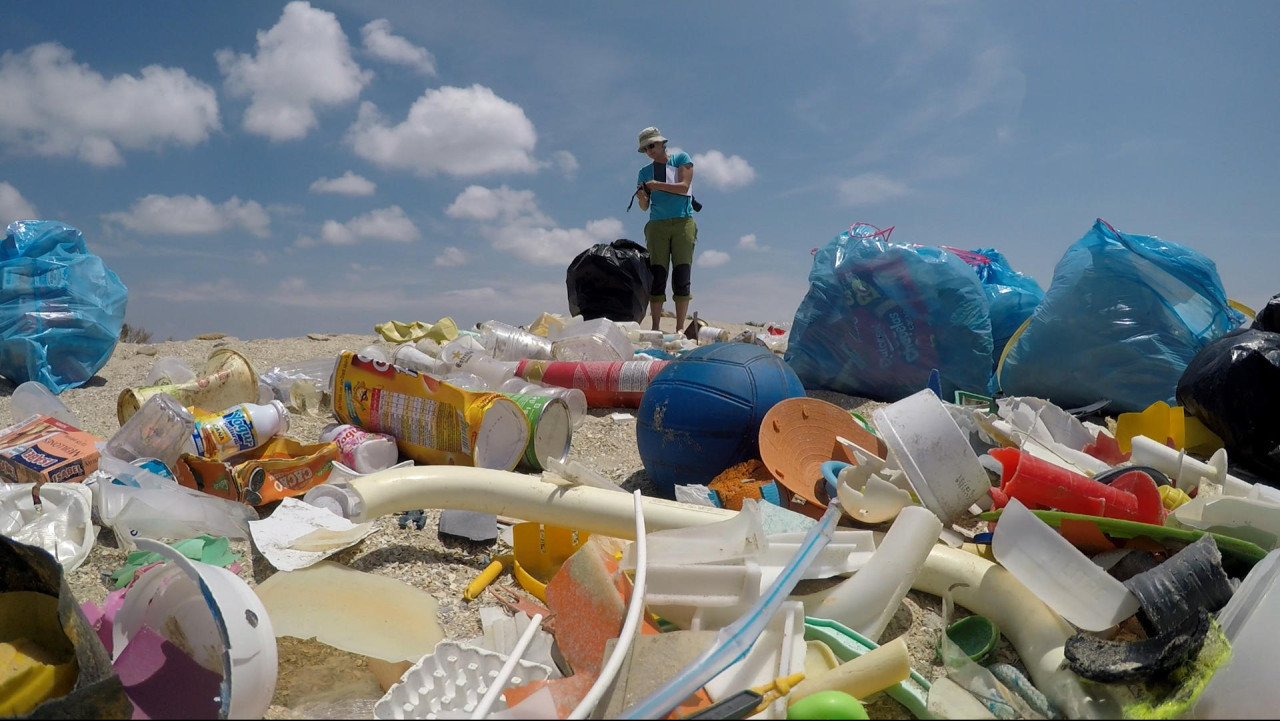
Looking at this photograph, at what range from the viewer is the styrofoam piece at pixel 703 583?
151cm

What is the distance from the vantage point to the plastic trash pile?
1.25m

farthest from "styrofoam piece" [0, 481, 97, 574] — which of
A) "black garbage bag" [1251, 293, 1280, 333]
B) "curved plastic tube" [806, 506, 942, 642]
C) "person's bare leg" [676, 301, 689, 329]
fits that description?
"person's bare leg" [676, 301, 689, 329]

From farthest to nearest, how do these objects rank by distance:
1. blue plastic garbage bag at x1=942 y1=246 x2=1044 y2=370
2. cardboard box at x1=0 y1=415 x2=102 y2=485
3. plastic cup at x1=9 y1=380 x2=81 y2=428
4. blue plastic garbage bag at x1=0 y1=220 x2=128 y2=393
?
blue plastic garbage bag at x1=942 y1=246 x2=1044 y2=370
blue plastic garbage bag at x1=0 y1=220 x2=128 y2=393
plastic cup at x1=9 y1=380 x2=81 y2=428
cardboard box at x1=0 y1=415 x2=102 y2=485

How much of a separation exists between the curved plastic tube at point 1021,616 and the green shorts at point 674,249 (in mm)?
5090

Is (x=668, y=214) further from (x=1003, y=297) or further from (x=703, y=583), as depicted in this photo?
(x=703, y=583)

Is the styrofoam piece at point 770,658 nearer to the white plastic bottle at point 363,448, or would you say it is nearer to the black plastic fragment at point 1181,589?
the black plastic fragment at point 1181,589

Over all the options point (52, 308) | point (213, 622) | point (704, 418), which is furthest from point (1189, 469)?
point (52, 308)

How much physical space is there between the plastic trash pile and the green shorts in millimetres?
3984

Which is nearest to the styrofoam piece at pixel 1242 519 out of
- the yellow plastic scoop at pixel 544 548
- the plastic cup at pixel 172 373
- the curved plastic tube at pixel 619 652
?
the curved plastic tube at pixel 619 652

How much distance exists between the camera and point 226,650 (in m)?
1.10

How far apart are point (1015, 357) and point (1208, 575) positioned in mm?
2848

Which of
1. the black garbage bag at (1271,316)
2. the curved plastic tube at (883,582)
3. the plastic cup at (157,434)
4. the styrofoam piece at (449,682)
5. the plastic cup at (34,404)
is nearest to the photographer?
the styrofoam piece at (449,682)

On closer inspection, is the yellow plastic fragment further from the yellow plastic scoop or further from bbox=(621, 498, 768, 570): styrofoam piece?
the yellow plastic scoop

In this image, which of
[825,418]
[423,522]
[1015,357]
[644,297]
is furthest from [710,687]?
[644,297]
